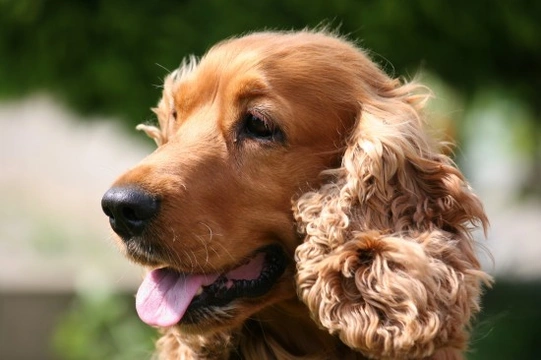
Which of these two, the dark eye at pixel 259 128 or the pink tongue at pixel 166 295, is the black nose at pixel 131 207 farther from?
the dark eye at pixel 259 128

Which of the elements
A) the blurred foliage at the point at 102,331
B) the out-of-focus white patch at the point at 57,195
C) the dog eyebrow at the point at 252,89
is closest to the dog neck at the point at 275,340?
the dog eyebrow at the point at 252,89

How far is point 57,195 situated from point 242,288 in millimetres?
10698

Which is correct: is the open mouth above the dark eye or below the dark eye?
below

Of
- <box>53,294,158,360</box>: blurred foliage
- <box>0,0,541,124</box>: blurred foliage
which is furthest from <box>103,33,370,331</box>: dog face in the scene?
<box>53,294,158,360</box>: blurred foliage

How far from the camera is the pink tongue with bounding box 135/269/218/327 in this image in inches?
152

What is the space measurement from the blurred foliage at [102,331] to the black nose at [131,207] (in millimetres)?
5485

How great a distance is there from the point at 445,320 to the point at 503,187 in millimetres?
14345

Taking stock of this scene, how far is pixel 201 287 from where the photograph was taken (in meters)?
3.94

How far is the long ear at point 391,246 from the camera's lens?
12.0 feet

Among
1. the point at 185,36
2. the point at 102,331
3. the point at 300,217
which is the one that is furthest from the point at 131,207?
the point at 102,331

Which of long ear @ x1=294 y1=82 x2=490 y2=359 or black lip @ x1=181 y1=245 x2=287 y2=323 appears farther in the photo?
black lip @ x1=181 y1=245 x2=287 y2=323

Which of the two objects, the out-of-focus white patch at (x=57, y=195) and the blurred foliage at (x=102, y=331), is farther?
the out-of-focus white patch at (x=57, y=195)

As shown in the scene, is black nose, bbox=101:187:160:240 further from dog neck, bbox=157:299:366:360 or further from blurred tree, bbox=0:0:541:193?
blurred tree, bbox=0:0:541:193

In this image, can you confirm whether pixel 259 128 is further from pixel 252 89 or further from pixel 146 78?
pixel 146 78
